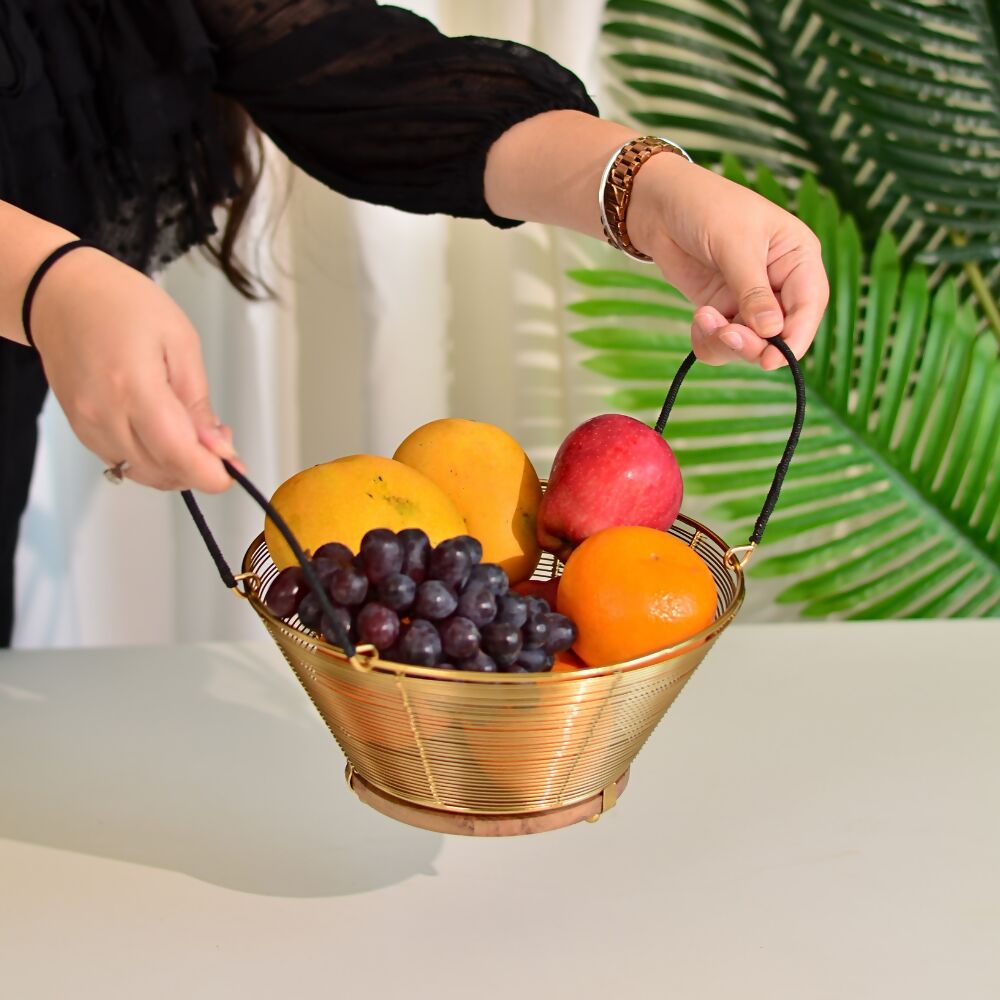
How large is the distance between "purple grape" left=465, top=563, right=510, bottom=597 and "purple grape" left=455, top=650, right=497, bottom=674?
1.4 inches

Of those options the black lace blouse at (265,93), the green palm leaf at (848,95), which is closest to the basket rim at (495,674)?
the black lace blouse at (265,93)

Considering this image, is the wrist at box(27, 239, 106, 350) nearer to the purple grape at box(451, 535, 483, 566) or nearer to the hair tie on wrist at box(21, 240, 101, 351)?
the hair tie on wrist at box(21, 240, 101, 351)

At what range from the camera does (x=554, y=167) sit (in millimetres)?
882

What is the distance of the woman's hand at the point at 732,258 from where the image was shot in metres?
0.67

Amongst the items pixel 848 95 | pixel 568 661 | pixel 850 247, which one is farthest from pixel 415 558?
pixel 848 95

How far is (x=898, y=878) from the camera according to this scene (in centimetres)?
70

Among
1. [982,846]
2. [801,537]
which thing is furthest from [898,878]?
[801,537]

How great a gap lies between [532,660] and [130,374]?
23cm

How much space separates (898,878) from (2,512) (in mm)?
956

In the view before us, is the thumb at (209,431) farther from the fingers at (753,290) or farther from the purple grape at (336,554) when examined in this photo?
the fingers at (753,290)

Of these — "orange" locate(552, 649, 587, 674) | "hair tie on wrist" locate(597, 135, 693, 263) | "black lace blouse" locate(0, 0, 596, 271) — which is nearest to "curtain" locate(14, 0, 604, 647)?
"black lace blouse" locate(0, 0, 596, 271)

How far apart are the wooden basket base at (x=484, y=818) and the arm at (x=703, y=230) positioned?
28cm

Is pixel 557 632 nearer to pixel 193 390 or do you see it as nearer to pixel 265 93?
pixel 193 390

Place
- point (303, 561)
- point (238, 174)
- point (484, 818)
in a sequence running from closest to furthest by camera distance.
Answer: point (303, 561) → point (484, 818) → point (238, 174)
